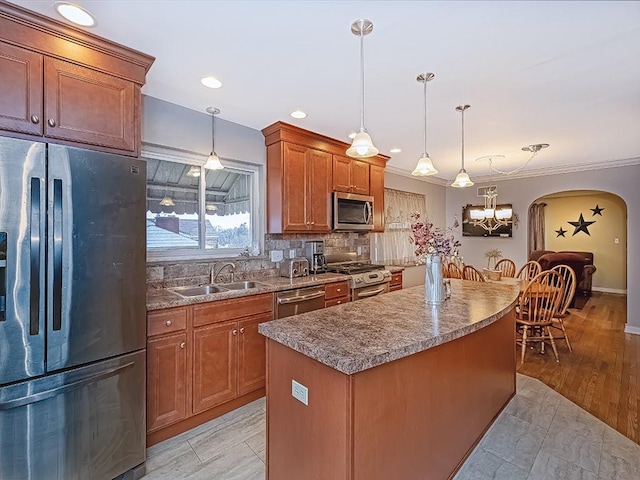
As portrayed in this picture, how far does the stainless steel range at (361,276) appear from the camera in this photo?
3682 millimetres

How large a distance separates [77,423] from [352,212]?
3218 millimetres

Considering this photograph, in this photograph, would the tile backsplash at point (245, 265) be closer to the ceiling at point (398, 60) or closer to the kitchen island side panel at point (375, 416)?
the ceiling at point (398, 60)

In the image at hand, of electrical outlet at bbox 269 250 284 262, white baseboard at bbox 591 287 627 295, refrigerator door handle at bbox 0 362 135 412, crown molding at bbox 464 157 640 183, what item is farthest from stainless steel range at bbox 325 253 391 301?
white baseboard at bbox 591 287 627 295

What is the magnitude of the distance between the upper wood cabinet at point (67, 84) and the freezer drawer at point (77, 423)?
4.15 feet

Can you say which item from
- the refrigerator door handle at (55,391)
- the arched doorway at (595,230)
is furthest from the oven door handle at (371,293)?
the arched doorway at (595,230)

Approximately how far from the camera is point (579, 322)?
5.23m

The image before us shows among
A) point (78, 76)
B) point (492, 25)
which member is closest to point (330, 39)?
point (492, 25)

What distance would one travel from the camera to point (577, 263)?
269 inches

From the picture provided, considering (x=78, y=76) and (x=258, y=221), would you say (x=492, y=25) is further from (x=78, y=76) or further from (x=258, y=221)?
(x=258, y=221)

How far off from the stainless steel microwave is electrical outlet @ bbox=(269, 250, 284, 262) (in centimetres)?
72

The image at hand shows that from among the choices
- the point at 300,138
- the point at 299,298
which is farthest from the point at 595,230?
the point at 299,298

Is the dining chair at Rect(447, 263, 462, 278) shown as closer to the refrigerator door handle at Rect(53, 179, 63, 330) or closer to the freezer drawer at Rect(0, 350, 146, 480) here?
the freezer drawer at Rect(0, 350, 146, 480)

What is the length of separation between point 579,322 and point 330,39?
5.87 metres

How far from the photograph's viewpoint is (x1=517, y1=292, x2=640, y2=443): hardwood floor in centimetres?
261
